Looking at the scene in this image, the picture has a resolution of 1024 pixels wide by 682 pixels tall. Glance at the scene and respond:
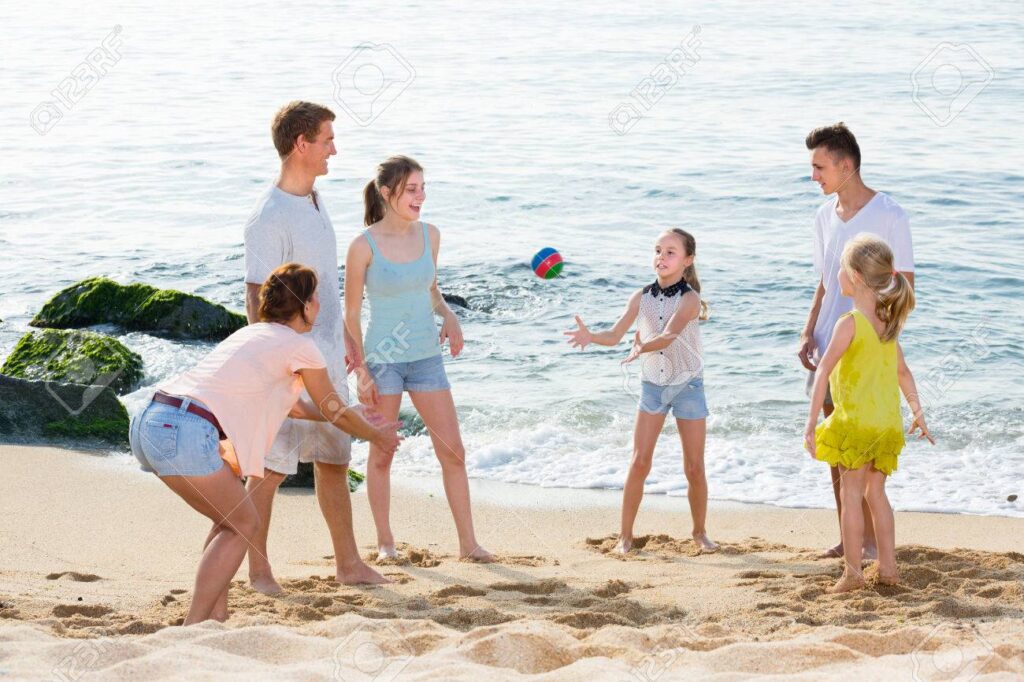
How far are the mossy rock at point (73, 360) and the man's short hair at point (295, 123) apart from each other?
4.26 metres

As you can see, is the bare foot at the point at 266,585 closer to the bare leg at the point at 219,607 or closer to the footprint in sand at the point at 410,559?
the bare leg at the point at 219,607

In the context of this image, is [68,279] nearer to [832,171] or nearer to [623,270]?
[623,270]

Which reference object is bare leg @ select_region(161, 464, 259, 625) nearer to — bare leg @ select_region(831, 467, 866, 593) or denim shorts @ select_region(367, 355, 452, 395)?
denim shorts @ select_region(367, 355, 452, 395)

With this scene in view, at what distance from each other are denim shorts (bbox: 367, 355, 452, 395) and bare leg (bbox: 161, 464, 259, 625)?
54.4 inches

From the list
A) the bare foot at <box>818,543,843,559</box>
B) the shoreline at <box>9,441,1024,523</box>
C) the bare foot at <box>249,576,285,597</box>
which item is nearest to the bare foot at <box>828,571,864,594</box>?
the bare foot at <box>818,543,843,559</box>

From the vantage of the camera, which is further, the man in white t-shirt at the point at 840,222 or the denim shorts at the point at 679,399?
the denim shorts at the point at 679,399

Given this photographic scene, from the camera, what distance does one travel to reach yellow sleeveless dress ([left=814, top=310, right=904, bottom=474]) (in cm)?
472

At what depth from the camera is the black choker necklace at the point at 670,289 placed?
5.66 metres

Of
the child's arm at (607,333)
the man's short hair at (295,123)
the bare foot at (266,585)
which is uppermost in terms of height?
the man's short hair at (295,123)

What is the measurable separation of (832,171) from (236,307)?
9.41 meters

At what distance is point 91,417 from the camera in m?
7.95

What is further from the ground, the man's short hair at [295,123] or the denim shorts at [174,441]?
the man's short hair at [295,123]

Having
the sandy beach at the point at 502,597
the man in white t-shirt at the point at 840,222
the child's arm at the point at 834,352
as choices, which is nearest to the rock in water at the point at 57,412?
the sandy beach at the point at 502,597

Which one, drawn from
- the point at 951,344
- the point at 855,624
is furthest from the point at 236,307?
the point at 855,624
